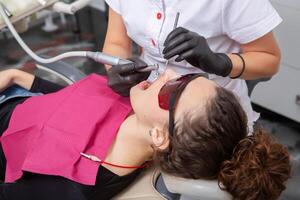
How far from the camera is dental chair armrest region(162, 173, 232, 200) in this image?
967 mm

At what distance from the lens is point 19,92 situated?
1.50 metres

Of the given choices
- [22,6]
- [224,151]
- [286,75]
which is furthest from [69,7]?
[286,75]

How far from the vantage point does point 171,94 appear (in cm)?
105

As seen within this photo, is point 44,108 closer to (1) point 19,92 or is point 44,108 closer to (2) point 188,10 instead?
(1) point 19,92

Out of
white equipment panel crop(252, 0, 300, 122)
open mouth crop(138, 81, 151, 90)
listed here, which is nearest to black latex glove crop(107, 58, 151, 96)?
open mouth crop(138, 81, 151, 90)

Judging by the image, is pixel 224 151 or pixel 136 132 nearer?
pixel 224 151

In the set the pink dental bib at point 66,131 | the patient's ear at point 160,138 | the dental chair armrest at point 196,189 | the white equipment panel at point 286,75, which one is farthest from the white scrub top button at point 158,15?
the white equipment panel at point 286,75

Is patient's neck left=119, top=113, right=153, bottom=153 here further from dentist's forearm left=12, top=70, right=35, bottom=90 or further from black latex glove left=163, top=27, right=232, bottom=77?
dentist's forearm left=12, top=70, right=35, bottom=90

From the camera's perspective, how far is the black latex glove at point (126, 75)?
1183 mm

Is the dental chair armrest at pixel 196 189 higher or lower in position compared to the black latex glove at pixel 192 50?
lower

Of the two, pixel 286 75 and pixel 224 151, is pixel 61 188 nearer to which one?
pixel 224 151

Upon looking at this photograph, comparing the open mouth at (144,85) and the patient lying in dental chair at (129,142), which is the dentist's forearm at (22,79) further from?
the open mouth at (144,85)

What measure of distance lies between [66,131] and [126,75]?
23 cm

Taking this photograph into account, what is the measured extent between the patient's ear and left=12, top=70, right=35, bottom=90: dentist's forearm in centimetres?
61
